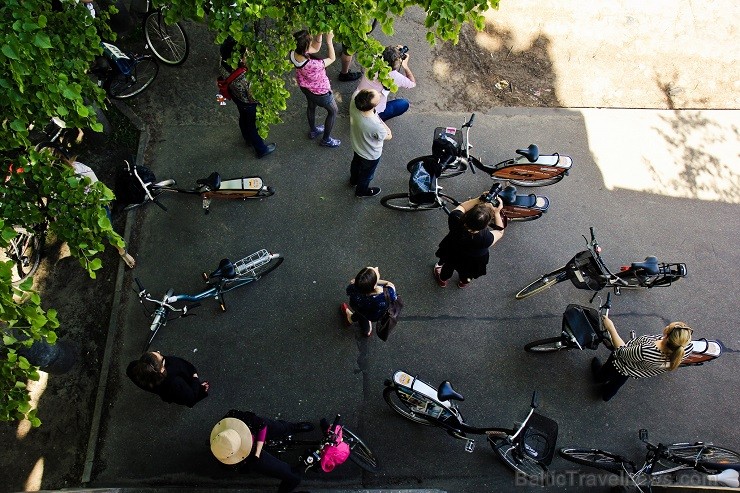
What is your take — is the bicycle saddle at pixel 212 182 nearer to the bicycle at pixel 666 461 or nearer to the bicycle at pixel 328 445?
the bicycle at pixel 328 445

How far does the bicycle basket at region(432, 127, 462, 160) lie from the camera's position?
729 cm

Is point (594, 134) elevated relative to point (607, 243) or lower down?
elevated

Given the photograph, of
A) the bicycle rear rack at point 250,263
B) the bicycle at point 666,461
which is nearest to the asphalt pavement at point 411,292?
the bicycle at point 666,461

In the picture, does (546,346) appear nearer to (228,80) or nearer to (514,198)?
(514,198)

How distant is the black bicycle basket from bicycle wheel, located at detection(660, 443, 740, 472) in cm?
208

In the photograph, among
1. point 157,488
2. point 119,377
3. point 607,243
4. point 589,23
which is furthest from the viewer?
point 589,23

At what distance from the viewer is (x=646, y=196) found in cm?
833

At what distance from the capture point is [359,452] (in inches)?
240

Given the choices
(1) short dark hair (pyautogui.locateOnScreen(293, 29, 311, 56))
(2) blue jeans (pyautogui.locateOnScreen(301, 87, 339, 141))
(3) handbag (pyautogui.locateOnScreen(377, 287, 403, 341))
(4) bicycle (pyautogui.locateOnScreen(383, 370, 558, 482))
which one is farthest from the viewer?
(2) blue jeans (pyautogui.locateOnScreen(301, 87, 339, 141))

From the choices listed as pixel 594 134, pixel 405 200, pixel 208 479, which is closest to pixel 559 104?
pixel 594 134

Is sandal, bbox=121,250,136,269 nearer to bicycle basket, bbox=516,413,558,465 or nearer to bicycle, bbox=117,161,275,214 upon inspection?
bicycle, bbox=117,161,275,214

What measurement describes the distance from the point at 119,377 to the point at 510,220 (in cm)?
577

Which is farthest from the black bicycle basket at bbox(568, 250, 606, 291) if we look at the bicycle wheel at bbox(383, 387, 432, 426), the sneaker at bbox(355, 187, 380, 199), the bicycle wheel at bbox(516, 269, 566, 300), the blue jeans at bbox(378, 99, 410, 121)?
the blue jeans at bbox(378, 99, 410, 121)

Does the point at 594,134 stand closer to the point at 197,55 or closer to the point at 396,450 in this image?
the point at 396,450
